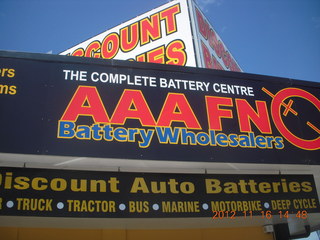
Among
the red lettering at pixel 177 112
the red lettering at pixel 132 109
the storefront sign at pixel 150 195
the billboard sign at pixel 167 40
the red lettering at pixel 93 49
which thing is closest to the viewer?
the storefront sign at pixel 150 195

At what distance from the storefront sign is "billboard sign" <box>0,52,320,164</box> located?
0.41 metres

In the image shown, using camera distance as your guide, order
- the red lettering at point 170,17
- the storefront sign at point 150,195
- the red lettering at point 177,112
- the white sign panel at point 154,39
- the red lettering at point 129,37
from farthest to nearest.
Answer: the red lettering at point 129,37, the red lettering at point 170,17, the white sign panel at point 154,39, the red lettering at point 177,112, the storefront sign at point 150,195

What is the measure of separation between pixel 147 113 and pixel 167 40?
23.9 ft

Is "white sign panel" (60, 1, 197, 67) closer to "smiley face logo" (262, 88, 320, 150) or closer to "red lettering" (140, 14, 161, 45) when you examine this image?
"red lettering" (140, 14, 161, 45)

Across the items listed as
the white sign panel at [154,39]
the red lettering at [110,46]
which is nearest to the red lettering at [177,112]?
the white sign panel at [154,39]

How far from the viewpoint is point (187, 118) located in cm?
547

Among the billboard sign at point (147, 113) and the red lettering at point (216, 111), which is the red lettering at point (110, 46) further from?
the red lettering at point (216, 111)

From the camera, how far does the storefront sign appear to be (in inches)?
188

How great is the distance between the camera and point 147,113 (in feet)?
17.5

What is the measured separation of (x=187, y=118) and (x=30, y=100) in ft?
7.47

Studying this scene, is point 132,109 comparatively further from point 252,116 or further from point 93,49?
point 93,49

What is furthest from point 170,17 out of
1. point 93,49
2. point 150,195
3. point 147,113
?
point 150,195

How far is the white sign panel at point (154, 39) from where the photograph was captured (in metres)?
11.6

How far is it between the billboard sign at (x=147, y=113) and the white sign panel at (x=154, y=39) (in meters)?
5.12
